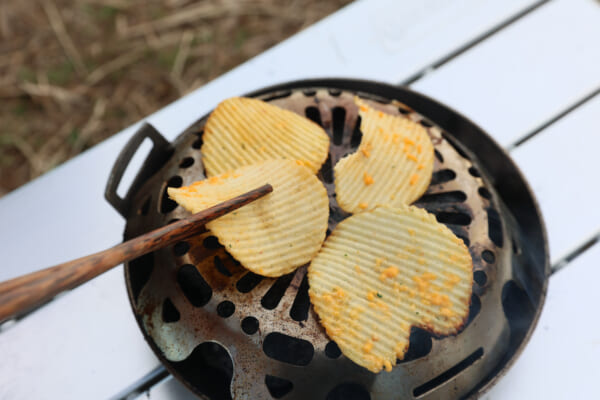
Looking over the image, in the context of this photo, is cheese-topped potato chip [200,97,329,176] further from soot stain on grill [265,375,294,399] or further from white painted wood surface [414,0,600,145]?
white painted wood surface [414,0,600,145]

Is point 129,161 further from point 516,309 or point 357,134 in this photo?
point 516,309

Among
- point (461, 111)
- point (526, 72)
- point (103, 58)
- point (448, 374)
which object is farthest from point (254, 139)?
point (103, 58)

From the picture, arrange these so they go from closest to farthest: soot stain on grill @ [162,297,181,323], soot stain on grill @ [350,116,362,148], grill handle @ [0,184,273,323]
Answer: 1. grill handle @ [0,184,273,323]
2. soot stain on grill @ [162,297,181,323]
3. soot stain on grill @ [350,116,362,148]

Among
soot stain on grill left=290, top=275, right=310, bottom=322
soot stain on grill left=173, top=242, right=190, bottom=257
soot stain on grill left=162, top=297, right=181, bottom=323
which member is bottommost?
soot stain on grill left=290, top=275, right=310, bottom=322

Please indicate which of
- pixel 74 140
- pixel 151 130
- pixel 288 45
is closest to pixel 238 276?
pixel 151 130

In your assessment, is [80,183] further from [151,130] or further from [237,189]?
[237,189]

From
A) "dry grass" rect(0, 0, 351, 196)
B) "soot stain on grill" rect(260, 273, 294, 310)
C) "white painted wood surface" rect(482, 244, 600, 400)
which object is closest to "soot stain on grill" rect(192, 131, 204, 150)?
"soot stain on grill" rect(260, 273, 294, 310)
